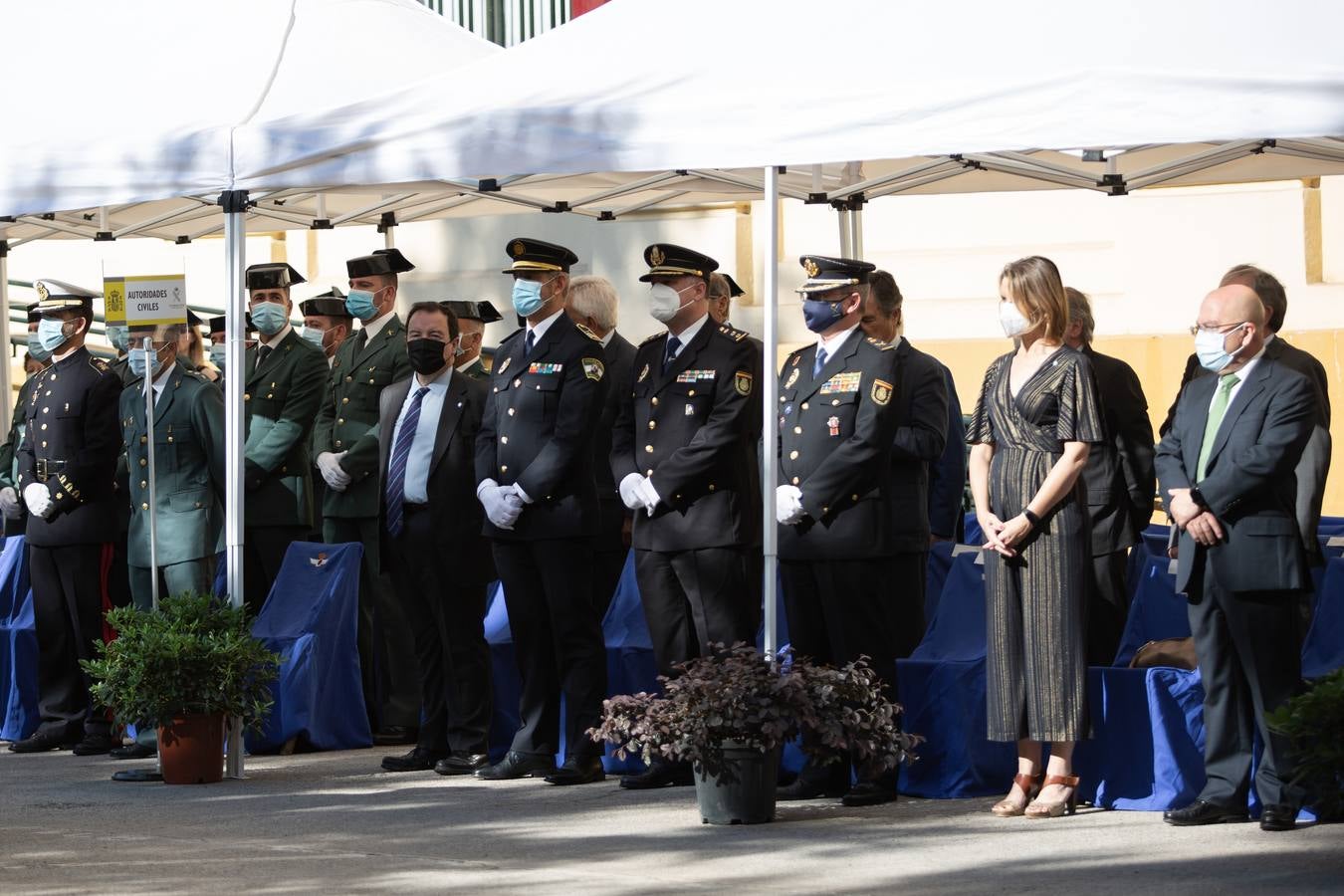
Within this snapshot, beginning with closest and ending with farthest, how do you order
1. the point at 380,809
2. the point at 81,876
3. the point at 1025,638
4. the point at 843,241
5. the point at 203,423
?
the point at 81,876, the point at 1025,638, the point at 380,809, the point at 203,423, the point at 843,241

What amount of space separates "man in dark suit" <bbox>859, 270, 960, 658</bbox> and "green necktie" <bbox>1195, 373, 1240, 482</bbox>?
44.7 inches

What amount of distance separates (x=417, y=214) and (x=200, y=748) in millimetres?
4429

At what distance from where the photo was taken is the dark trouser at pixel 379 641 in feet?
34.7

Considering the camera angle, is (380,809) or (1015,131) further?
A: (380,809)

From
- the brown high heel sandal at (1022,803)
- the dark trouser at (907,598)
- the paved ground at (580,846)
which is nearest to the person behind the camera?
the paved ground at (580,846)

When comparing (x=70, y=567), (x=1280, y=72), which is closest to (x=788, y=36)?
(x=1280, y=72)

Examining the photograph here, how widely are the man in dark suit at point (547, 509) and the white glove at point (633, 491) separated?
38cm

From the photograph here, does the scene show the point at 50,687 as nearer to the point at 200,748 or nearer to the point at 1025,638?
the point at 200,748

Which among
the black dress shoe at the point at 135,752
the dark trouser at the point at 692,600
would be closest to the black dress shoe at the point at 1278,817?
the dark trouser at the point at 692,600

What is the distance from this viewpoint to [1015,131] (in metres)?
7.23

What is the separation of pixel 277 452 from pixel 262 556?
50cm

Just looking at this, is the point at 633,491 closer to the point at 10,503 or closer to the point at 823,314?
the point at 823,314

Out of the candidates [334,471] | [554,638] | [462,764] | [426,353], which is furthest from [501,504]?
[334,471]

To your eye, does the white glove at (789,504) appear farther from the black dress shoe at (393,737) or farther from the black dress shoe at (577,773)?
the black dress shoe at (393,737)
